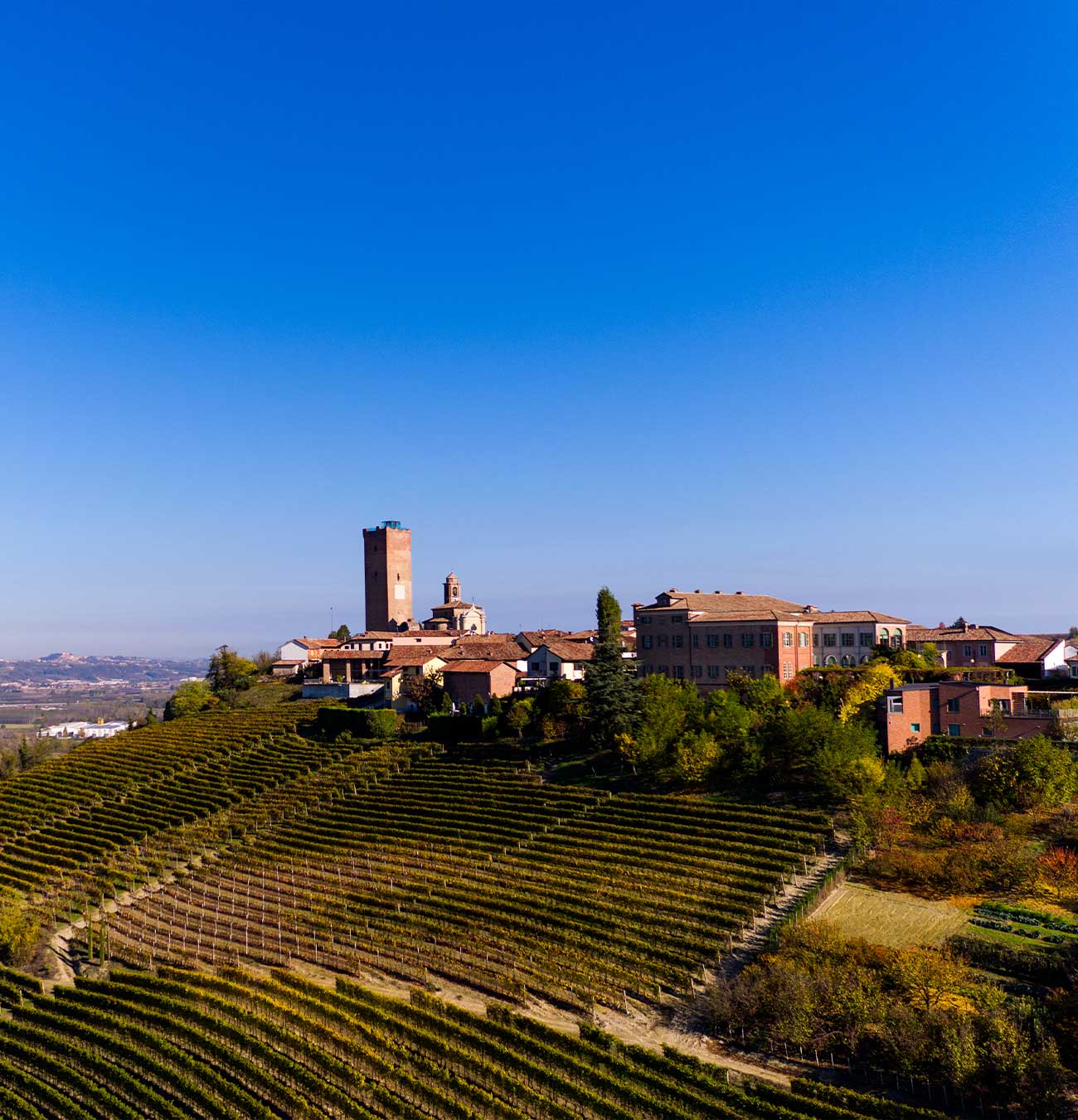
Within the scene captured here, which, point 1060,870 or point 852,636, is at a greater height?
point 852,636

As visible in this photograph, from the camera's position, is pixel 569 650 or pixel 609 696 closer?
pixel 609 696

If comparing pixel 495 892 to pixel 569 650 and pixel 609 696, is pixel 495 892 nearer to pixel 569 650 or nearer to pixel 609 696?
pixel 609 696

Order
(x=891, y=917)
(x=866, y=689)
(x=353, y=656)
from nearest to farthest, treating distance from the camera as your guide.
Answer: (x=891, y=917) < (x=866, y=689) < (x=353, y=656)

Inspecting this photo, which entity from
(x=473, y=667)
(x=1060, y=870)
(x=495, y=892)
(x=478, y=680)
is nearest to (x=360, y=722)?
(x=478, y=680)

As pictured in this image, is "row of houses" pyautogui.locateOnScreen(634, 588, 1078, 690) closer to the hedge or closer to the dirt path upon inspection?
the hedge

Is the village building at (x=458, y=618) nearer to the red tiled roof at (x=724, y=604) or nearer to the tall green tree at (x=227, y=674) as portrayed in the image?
the tall green tree at (x=227, y=674)

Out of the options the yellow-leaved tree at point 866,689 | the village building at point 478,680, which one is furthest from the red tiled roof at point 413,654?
the yellow-leaved tree at point 866,689

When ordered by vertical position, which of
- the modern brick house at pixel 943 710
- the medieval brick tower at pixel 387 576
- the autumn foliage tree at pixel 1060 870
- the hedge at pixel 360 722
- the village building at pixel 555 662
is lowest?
the autumn foliage tree at pixel 1060 870
